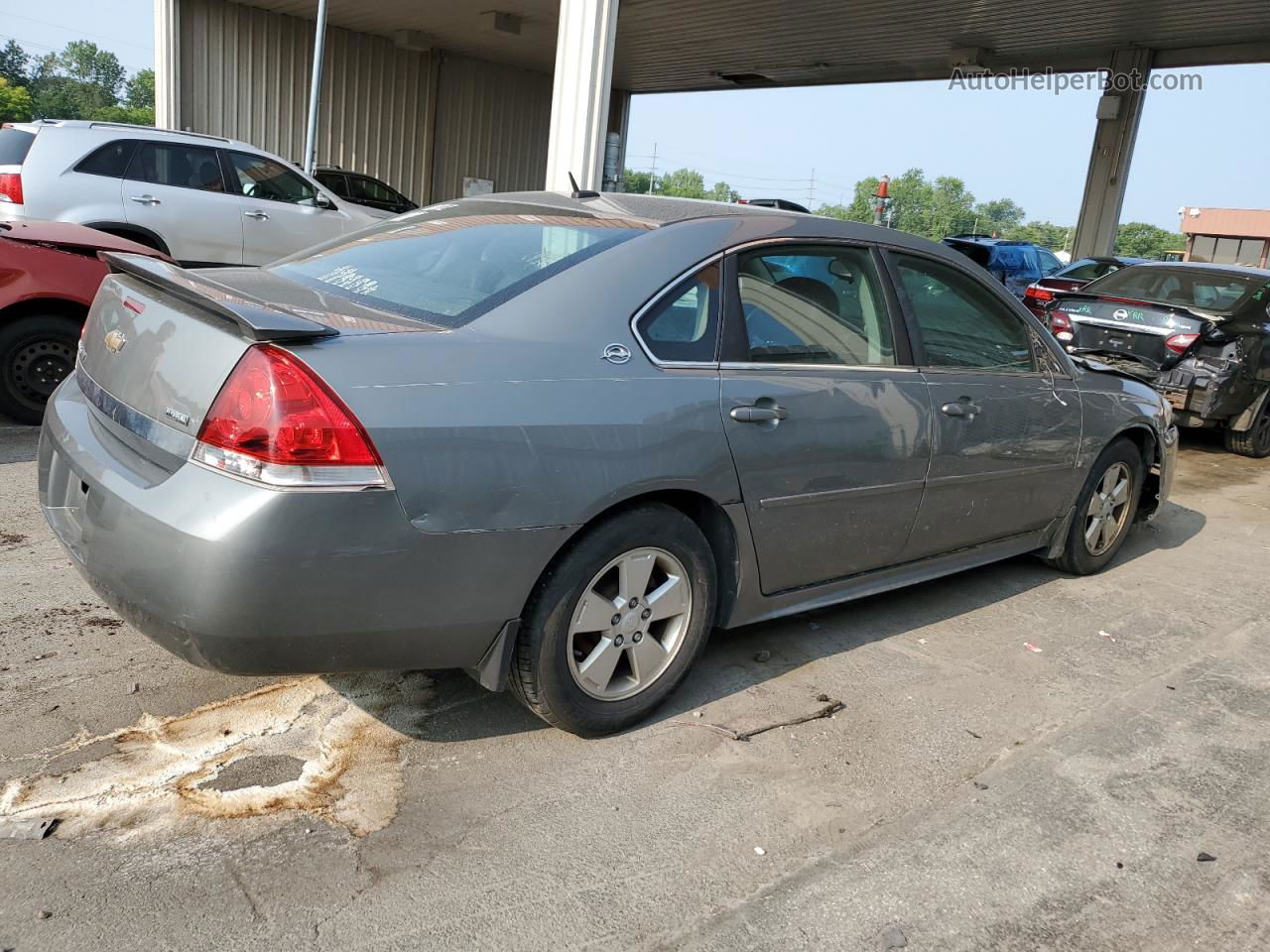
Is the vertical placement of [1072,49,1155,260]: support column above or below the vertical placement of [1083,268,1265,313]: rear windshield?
above

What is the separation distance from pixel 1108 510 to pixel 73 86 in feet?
427

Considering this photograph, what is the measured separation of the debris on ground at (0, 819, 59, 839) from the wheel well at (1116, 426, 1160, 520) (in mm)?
4625

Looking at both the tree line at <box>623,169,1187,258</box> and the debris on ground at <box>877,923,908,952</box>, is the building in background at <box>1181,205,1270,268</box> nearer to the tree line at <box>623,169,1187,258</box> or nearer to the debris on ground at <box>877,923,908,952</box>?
the tree line at <box>623,169,1187,258</box>

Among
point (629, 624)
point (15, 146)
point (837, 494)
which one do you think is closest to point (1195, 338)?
point (837, 494)

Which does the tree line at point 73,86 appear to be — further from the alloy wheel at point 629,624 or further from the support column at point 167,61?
the alloy wheel at point 629,624

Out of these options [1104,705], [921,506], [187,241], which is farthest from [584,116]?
[1104,705]

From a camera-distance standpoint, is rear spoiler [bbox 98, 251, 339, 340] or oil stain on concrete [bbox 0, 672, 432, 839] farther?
oil stain on concrete [bbox 0, 672, 432, 839]

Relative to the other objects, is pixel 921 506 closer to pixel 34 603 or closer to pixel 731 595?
pixel 731 595

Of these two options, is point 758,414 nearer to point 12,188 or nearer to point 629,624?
point 629,624

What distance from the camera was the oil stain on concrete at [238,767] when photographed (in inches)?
102

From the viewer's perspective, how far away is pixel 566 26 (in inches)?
422

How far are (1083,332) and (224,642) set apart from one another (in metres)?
8.09

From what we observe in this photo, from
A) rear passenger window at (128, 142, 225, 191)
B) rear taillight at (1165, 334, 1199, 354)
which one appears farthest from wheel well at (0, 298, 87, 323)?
rear taillight at (1165, 334, 1199, 354)

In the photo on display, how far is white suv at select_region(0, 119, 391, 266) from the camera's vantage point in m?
9.09
